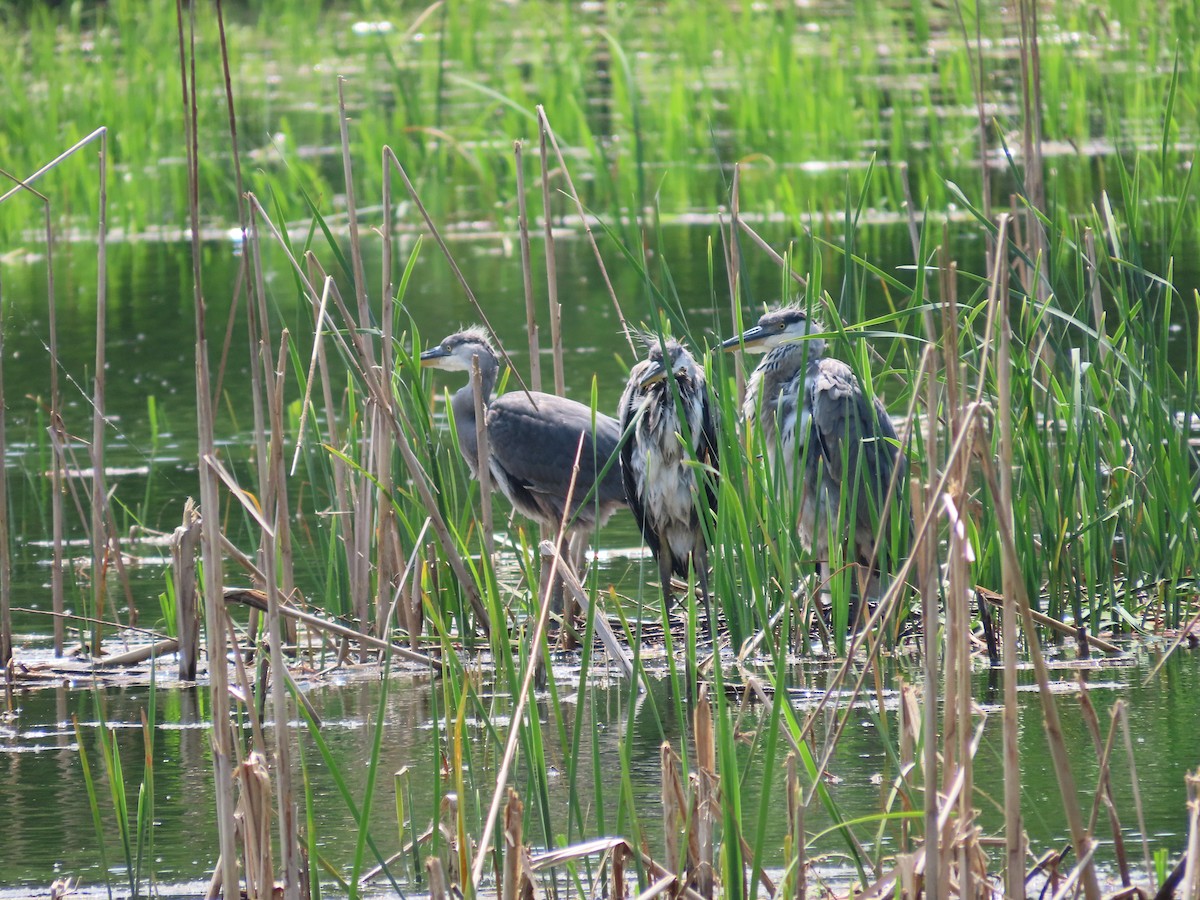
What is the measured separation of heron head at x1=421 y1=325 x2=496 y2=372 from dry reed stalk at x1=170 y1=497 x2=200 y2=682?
194cm

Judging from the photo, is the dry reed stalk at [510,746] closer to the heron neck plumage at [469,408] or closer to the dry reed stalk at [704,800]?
the dry reed stalk at [704,800]

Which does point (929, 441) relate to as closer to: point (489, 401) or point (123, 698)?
point (123, 698)

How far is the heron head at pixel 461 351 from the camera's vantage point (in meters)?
6.69

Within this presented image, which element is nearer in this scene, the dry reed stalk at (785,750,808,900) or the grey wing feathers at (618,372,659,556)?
the dry reed stalk at (785,750,808,900)

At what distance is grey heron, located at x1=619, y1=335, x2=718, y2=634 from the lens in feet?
17.2

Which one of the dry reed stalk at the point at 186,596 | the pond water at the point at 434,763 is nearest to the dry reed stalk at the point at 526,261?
the pond water at the point at 434,763

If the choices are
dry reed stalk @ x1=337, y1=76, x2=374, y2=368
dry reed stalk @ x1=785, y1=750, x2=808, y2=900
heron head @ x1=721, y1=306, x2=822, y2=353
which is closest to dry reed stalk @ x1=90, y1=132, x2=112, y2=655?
dry reed stalk @ x1=337, y1=76, x2=374, y2=368

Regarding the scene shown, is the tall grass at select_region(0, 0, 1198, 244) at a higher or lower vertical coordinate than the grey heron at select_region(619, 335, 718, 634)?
higher

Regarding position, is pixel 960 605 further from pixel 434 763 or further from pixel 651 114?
pixel 651 114

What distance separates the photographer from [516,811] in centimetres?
285

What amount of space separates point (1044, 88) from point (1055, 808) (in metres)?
9.55

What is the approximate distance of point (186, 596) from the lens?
486 centimetres

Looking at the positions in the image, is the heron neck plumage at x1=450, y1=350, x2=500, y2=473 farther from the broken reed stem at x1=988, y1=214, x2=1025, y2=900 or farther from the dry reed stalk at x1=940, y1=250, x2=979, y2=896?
the broken reed stem at x1=988, y1=214, x2=1025, y2=900

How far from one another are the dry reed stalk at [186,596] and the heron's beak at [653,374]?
1.30 m
